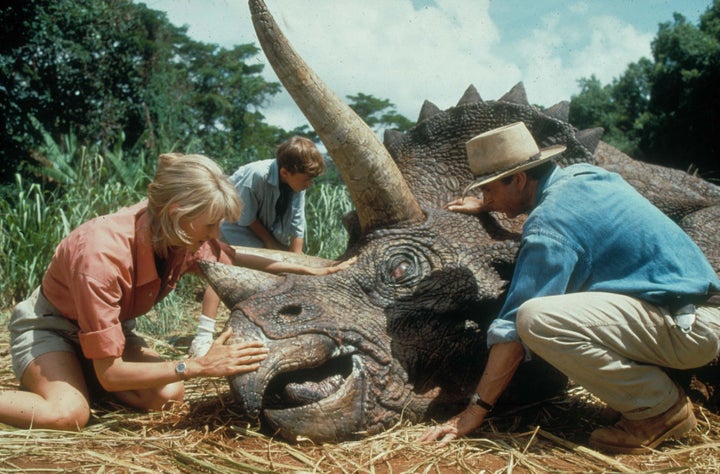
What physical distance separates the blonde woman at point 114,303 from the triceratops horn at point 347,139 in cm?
56

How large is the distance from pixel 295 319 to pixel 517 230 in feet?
5.17

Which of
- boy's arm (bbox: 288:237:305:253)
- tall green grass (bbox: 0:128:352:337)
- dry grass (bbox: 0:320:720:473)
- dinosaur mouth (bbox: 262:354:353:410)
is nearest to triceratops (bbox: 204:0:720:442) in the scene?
dinosaur mouth (bbox: 262:354:353:410)

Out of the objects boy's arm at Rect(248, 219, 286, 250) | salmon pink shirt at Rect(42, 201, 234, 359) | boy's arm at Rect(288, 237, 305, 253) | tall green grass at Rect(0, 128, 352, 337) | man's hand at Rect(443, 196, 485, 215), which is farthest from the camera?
tall green grass at Rect(0, 128, 352, 337)

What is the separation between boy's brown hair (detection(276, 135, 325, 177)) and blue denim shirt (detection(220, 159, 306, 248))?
20cm

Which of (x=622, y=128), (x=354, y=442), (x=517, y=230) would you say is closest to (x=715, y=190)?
(x=517, y=230)

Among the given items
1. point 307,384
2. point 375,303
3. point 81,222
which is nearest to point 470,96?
point 375,303

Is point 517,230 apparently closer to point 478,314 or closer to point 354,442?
point 478,314

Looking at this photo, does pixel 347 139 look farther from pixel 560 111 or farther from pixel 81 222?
pixel 81 222

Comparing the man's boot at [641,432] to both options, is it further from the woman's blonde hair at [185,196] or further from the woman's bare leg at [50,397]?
the woman's bare leg at [50,397]

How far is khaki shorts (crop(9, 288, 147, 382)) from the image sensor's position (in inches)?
132

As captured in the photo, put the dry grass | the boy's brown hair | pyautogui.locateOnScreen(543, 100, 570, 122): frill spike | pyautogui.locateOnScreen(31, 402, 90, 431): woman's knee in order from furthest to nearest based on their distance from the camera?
the boy's brown hair
pyautogui.locateOnScreen(543, 100, 570, 122): frill spike
pyautogui.locateOnScreen(31, 402, 90, 431): woman's knee
the dry grass

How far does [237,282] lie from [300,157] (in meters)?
2.42

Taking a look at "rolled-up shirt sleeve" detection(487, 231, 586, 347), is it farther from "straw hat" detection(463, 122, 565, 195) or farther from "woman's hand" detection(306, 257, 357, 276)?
"woman's hand" detection(306, 257, 357, 276)

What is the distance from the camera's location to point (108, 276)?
10.00 ft
